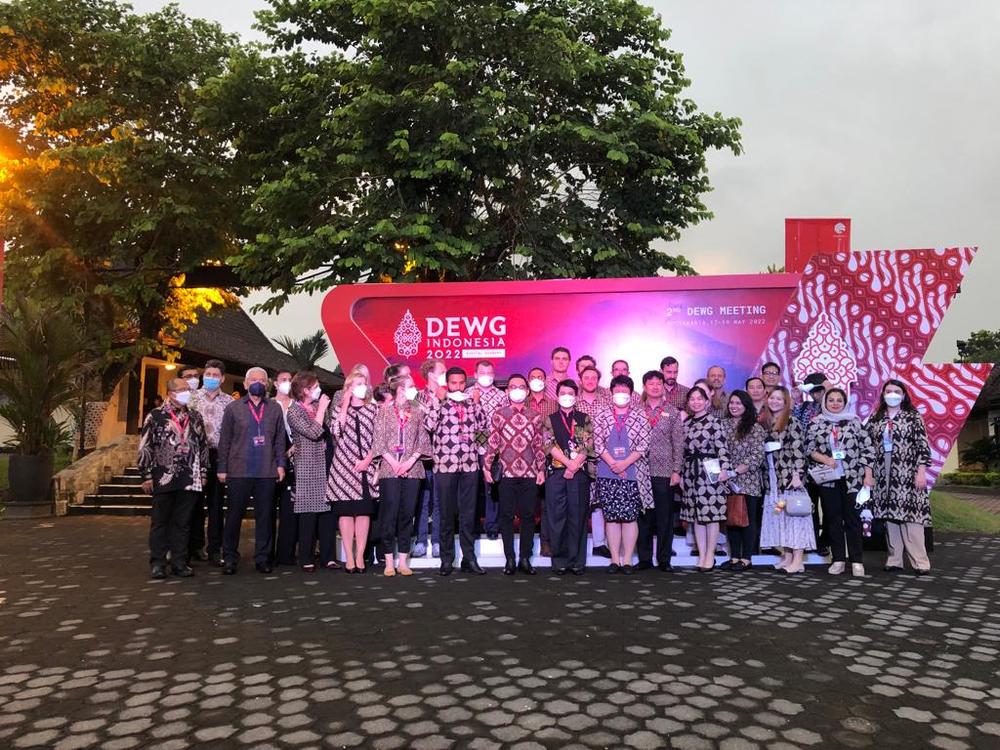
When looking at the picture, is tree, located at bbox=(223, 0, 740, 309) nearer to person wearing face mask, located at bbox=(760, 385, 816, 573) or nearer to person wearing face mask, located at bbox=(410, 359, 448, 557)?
person wearing face mask, located at bbox=(410, 359, 448, 557)

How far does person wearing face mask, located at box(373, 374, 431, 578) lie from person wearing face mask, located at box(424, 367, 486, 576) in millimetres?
147

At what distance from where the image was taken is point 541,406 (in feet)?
21.2

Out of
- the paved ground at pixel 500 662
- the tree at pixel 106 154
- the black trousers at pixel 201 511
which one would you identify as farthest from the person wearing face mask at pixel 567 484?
the tree at pixel 106 154

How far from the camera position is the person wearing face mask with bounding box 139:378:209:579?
5.90 meters

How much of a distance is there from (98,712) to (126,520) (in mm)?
8626

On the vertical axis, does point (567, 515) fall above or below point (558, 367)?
below

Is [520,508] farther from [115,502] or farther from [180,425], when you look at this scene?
[115,502]

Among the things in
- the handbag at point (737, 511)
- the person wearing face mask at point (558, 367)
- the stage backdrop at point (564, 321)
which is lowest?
the handbag at point (737, 511)

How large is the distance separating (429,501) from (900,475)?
13.4 feet

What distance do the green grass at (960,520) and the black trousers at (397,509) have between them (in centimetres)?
772

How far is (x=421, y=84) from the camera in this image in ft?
39.3

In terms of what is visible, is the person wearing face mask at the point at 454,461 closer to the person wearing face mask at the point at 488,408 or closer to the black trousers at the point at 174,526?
the person wearing face mask at the point at 488,408

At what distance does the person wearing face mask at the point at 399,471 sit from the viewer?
19.9 ft

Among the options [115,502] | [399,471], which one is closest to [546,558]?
[399,471]
